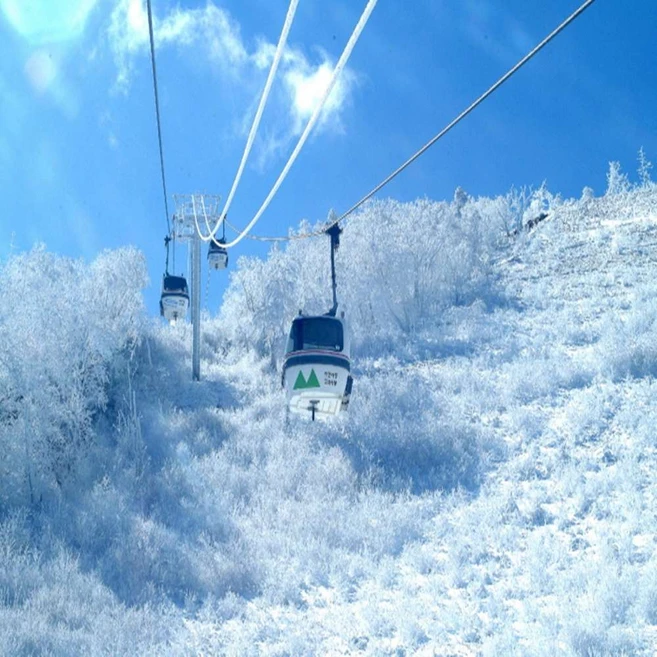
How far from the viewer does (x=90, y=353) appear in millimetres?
21156

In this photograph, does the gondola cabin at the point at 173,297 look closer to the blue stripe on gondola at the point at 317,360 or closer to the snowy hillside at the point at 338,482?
the snowy hillside at the point at 338,482

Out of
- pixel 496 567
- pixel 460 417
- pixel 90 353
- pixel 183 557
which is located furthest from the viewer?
pixel 90 353

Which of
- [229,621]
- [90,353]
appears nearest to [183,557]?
[229,621]

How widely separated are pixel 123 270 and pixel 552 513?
25096mm

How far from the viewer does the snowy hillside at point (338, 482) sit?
32.6 ft

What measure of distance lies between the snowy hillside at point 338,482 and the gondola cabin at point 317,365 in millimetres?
3740

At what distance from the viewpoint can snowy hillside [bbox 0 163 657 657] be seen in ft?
32.6

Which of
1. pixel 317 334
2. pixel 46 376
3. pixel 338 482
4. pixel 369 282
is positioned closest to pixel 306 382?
pixel 317 334

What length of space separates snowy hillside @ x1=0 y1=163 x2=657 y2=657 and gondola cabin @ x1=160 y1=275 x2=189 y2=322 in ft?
9.28

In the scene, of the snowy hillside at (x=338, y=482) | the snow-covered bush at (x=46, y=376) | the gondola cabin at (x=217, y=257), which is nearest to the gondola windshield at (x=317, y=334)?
the snowy hillside at (x=338, y=482)

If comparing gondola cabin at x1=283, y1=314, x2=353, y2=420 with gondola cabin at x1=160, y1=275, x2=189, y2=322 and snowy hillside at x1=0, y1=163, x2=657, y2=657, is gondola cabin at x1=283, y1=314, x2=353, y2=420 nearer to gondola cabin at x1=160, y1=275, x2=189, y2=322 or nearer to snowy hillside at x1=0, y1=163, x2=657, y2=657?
snowy hillside at x1=0, y1=163, x2=657, y2=657

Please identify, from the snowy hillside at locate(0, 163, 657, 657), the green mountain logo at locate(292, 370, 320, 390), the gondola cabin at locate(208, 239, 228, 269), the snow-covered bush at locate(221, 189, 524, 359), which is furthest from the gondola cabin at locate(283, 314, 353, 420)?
the snow-covered bush at locate(221, 189, 524, 359)

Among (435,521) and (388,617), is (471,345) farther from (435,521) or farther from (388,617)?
(388,617)

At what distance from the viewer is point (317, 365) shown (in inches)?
335
